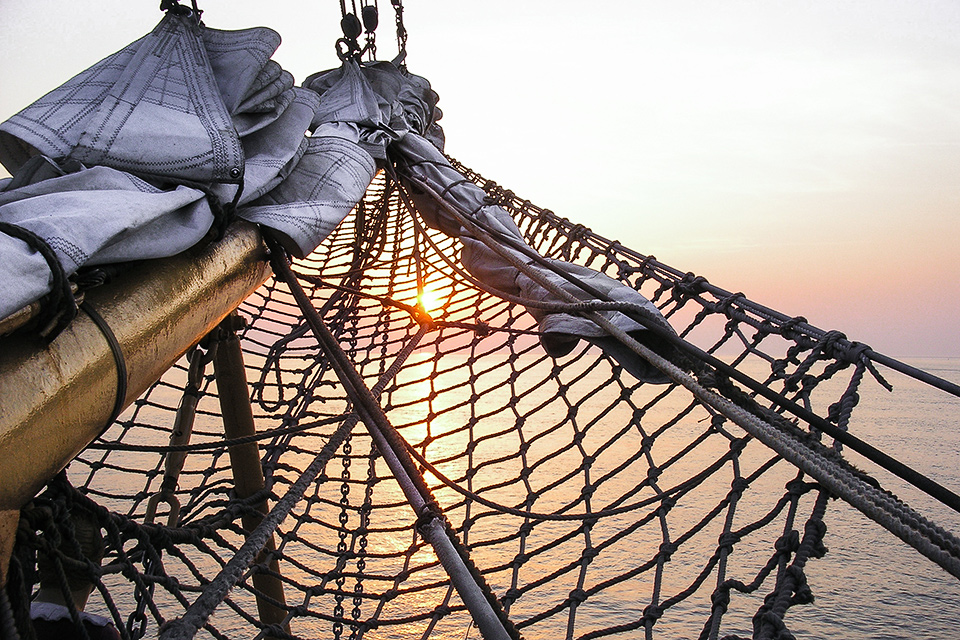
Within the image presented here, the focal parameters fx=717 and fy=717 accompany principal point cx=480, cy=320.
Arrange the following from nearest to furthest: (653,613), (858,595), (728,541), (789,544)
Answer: (789,544)
(728,541)
(653,613)
(858,595)

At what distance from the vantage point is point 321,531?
19.7 feet

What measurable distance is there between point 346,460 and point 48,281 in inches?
57.2

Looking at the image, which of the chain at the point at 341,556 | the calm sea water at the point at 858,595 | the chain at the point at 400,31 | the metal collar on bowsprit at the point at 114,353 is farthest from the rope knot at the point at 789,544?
the calm sea water at the point at 858,595

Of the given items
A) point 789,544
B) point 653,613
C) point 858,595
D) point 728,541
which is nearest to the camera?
point 789,544

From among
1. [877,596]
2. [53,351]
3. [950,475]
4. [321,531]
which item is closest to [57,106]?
[53,351]

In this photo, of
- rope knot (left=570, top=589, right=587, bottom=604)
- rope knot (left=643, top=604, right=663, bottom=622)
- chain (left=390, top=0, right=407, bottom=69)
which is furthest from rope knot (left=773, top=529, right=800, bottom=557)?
chain (left=390, top=0, right=407, bottom=69)

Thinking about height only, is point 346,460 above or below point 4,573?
above

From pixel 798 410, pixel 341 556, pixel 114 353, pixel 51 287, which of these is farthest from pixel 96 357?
pixel 341 556

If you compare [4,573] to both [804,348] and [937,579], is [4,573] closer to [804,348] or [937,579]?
[804,348]

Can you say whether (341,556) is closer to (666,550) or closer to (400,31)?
(666,550)

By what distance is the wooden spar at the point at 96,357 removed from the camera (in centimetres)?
66

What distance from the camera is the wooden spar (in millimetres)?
658

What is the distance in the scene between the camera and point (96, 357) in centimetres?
77

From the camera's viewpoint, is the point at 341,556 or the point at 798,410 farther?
the point at 341,556
